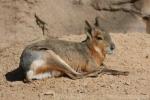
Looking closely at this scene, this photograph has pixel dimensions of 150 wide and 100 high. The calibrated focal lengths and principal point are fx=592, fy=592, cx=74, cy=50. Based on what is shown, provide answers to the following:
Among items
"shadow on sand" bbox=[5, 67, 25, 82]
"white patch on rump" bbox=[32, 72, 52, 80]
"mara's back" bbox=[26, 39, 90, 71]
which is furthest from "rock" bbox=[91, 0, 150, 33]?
"white patch on rump" bbox=[32, 72, 52, 80]

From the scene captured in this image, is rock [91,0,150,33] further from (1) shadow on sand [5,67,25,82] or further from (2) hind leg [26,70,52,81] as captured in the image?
(2) hind leg [26,70,52,81]

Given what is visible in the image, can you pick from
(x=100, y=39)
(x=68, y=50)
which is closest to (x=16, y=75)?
(x=68, y=50)

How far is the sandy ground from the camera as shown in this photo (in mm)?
9305

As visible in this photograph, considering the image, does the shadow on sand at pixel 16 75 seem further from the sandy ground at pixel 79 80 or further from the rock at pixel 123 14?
the rock at pixel 123 14

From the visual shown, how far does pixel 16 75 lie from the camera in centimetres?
1050

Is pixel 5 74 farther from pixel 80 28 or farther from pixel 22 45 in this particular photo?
pixel 80 28

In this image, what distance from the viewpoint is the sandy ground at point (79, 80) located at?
30.5 ft

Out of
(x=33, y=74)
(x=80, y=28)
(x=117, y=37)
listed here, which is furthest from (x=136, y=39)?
(x=33, y=74)

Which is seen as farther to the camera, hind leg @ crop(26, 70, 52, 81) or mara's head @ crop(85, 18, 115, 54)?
mara's head @ crop(85, 18, 115, 54)

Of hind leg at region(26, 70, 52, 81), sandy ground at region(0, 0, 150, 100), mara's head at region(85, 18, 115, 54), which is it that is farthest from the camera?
mara's head at region(85, 18, 115, 54)

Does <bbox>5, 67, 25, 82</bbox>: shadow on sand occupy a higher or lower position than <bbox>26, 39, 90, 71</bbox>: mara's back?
lower

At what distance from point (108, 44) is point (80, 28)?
225 cm

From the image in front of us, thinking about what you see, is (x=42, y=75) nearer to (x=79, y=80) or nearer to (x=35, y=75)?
(x=35, y=75)

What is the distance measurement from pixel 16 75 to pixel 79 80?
3.95 feet
